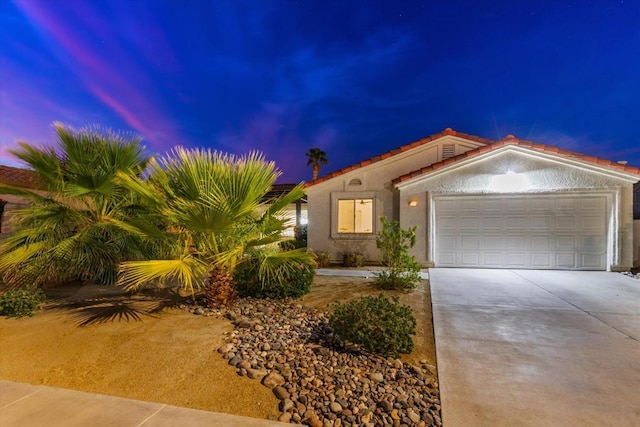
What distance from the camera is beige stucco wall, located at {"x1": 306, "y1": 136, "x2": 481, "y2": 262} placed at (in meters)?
11.4

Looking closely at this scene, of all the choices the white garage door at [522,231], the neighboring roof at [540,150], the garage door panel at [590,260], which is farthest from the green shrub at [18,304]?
the garage door panel at [590,260]

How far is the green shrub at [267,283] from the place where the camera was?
5812 millimetres

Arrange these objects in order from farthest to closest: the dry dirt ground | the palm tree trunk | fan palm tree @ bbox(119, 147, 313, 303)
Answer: the palm tree trunk, fan palm tree @ bbox(119, 147, 313, 303), the dry dirt ground

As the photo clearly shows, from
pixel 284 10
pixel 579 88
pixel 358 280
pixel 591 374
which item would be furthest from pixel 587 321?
pixel 579 88

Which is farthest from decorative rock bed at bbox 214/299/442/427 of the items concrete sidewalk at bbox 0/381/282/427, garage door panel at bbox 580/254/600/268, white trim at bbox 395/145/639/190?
garage door panel at bbox 580/254/600/268

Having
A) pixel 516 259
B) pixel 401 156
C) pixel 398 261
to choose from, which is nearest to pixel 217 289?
pixel 398 261

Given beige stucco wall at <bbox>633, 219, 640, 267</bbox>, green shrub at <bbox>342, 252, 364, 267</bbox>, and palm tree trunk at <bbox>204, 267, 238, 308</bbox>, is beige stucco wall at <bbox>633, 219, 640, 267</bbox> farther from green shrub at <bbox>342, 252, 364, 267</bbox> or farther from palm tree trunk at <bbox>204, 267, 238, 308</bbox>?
palm tree trunk at <bbox>204, 267, 238, 308</bbox>

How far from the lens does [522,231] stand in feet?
32.2

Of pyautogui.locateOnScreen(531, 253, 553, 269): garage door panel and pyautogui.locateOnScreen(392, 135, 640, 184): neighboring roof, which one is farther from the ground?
pyautogui.locateOnScreen(392, 135, 640, 184): neighboring roof

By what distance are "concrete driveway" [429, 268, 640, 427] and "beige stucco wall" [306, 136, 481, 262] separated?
16.1 feet

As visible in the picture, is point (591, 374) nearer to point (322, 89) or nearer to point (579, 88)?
point (322, 89)

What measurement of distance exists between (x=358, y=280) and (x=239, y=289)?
11.8 feet

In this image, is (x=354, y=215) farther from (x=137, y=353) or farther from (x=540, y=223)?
(x=137, y=353)

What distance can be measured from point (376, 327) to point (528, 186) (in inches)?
354
